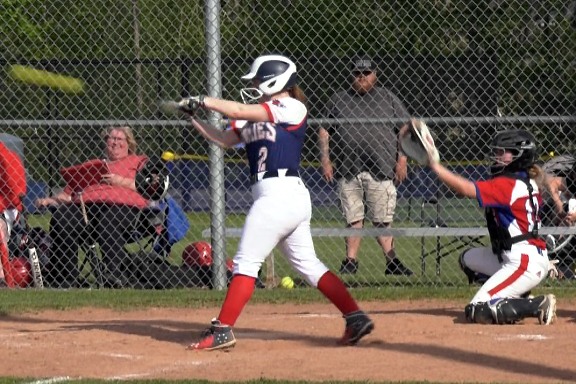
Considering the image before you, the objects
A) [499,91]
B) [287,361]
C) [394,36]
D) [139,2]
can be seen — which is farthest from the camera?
[394,36]

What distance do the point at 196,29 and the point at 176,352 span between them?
11.7 m

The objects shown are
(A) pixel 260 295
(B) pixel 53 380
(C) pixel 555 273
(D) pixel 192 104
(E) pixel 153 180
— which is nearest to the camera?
(B) pixel 53 380

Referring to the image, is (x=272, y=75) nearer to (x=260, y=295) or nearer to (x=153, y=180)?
(x=260, y=295)

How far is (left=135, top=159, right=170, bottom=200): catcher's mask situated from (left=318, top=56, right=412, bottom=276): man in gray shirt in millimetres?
1433

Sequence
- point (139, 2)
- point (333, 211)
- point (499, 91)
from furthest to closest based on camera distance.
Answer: point (333, 211) < point (139, 2) < point (499, 91)

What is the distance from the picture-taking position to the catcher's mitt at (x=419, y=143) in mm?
7359

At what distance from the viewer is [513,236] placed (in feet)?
27.7

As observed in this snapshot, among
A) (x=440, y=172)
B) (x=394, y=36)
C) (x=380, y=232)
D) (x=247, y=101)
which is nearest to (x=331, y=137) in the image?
(x=380, y=232)

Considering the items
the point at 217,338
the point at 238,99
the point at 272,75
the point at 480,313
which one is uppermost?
the point at 238,99

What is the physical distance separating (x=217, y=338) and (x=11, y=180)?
192 inches

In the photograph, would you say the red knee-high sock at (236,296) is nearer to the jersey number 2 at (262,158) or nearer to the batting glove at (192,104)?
the jersey number 2 at (262,158)

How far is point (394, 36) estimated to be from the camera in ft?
60.8

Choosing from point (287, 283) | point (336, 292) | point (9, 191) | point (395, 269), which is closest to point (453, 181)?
point (336, 292)

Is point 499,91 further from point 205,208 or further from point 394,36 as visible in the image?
point 205,208
